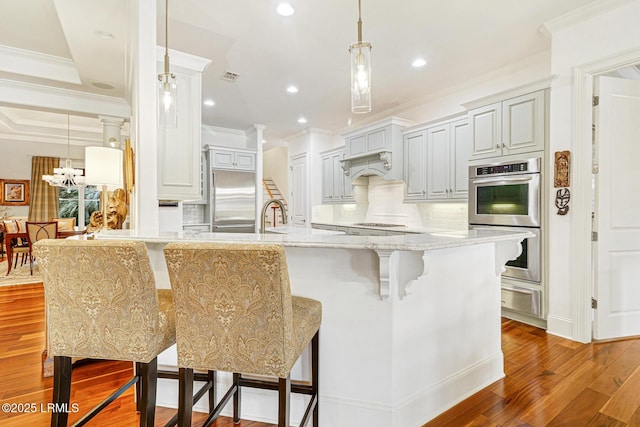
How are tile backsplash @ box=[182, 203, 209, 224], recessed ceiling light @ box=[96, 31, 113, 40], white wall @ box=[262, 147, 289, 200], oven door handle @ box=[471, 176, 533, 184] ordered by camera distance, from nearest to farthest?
recessed ceiling light @ box=[96, 31, 113, 40], oven door handle @ box=[471, 176, 533, 184], tile backsplash @ box=[182, 203, 209, 224], white wall @ box=[262, 147, 289, 200]

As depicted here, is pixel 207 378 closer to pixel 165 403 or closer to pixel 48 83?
pixel 165 403

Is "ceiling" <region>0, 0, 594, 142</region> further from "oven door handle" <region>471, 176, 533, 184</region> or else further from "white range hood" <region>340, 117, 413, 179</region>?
"oven door handle" <region>471, 176, 533, 184</region>

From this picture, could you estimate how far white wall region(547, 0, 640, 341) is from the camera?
2.60 meters

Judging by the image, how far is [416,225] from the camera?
16.3 feet

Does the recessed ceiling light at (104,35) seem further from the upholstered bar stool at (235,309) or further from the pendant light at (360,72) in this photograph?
the upholstered bar stool at (235,309)

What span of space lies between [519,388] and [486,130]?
2542mm

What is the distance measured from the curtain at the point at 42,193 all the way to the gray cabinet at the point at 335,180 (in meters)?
7.03

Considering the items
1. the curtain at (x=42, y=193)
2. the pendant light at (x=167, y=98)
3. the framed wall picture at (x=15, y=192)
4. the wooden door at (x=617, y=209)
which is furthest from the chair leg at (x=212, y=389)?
the framed wall picture at (x=15, y=192)

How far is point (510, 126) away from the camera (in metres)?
3.23

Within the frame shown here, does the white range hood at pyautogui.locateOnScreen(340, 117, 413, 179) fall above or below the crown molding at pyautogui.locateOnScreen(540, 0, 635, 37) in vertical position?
below

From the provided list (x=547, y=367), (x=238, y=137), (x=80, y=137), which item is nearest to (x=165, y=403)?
(x=547, y=367)

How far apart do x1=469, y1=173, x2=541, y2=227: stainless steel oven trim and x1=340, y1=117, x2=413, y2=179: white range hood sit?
4.54 feet

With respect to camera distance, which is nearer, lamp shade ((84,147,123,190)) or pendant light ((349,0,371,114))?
pendant light ((349,0,371,114))

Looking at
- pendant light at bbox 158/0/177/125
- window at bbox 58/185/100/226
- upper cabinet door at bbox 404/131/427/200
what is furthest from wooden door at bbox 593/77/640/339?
window at bbox 58/185/100/226
